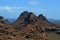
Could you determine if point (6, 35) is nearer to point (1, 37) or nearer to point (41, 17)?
point (1, 37)

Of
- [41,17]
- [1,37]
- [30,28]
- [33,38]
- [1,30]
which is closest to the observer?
[1,37]

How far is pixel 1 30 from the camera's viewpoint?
126 feet

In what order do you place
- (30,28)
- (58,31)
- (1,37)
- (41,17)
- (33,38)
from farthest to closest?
(41,17) → (58,31) → (30,28) → (33,38) → (1,37)

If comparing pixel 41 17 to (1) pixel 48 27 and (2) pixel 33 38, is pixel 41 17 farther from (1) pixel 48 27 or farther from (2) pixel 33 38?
(2) pixel 33 38

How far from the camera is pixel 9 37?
35.8 metres

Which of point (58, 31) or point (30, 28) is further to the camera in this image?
point (58, 31)

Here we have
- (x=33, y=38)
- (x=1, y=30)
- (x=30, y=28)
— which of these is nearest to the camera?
(x=1, y=30)

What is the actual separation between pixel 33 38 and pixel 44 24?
57.8 metres

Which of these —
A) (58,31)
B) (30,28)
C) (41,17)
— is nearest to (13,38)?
(30,28)


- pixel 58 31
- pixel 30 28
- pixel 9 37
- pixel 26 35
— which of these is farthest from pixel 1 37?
pixel 58 31

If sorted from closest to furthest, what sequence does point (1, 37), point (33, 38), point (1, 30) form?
1. point (1, 37)
2. point (1, 30)
3. point (33, 38)

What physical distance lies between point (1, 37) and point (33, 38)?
404 inches

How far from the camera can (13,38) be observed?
36.0 m

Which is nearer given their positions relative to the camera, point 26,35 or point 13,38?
point 13,38
